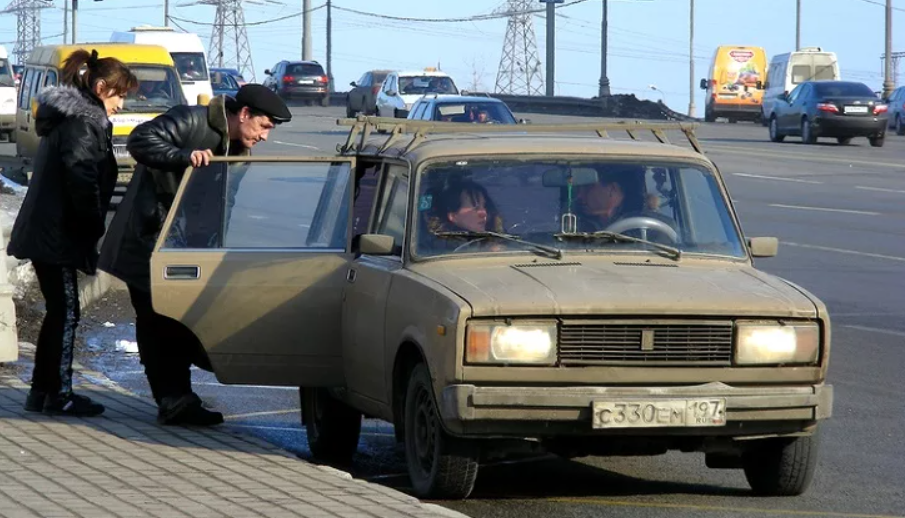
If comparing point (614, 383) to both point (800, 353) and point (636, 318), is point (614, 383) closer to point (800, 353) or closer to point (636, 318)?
point (636, 318)

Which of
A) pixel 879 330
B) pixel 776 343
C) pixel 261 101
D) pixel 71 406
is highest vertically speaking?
pixel 261 101

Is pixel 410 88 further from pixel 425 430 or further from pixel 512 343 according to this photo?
pixel 512 343

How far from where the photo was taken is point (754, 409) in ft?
21.6

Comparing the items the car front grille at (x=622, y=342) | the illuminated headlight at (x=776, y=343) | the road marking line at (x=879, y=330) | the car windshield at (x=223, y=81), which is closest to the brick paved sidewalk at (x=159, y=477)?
the car front grille at (x=622, y=342)

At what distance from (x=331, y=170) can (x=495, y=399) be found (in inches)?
84.3

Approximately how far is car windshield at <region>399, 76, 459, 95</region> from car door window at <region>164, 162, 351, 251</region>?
4035 cm

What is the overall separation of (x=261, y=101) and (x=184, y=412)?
1544 mm

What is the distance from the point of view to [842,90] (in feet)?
136

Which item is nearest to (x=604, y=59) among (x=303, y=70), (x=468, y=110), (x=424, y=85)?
(x=303, y=70)

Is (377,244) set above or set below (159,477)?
above

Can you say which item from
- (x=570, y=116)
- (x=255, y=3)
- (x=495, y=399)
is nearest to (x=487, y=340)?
(x=495, y=399)

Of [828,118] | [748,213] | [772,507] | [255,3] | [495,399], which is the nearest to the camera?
[495,399]

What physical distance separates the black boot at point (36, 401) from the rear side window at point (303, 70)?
63.7m

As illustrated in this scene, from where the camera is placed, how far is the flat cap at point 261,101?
8.32 meters
